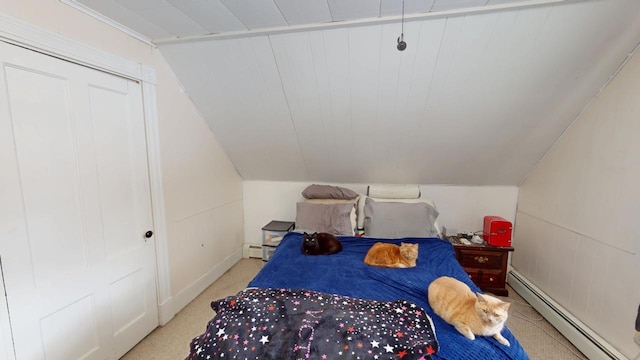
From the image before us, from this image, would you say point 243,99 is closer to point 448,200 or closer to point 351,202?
point 351,202

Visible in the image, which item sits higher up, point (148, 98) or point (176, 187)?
point (148, 98)

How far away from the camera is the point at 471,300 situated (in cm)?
127

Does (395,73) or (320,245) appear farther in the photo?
(320,245)

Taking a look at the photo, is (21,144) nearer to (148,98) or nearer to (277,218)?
(148,98)

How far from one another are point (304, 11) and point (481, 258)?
107 inches

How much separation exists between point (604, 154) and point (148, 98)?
341 cm

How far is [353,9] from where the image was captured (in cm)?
153

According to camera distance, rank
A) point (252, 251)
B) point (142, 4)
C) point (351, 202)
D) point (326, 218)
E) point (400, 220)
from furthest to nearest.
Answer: point (252, 251) < point (351, 202) < point (326, 218) < point (400, 220) < point (142, 4)

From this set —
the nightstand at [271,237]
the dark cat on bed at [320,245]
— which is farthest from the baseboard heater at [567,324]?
the nightstand at [271,237]

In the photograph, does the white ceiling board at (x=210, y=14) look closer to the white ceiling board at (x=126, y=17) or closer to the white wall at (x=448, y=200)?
the white ceiling board at (x=126, y=17)

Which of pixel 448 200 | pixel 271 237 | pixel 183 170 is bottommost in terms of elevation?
pixel 271 237

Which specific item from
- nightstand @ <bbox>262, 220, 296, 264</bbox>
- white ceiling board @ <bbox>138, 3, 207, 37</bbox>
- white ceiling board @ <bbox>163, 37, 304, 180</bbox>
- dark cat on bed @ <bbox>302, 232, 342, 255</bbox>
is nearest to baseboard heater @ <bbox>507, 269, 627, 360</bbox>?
dark cat on bed @ <bbox>302, 232, 342, 255</bbox>

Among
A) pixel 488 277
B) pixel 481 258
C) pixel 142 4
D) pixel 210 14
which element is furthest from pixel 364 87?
pixel 488 277

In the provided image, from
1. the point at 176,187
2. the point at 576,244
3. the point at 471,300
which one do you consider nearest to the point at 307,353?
the point at 471,300
